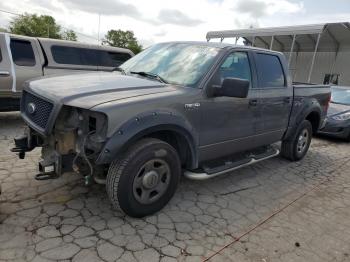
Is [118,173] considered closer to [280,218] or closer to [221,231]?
[221,231]

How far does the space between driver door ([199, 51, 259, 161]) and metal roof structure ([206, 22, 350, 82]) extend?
1534 cm

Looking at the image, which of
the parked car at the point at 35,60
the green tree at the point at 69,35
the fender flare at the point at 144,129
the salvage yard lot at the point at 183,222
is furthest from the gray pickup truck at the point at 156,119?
the green tree at the point at 69,35

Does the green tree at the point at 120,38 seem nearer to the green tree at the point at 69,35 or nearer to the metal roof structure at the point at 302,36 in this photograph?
the green tree at the point at 69,35

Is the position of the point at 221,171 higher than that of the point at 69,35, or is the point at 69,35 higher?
the point at 69,35

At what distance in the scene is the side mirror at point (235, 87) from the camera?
3.50 meters

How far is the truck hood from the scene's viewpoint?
301 cm

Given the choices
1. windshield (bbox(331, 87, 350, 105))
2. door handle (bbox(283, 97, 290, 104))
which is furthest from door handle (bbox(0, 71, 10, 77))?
windshield (bbox(331, 87, 350, 105))

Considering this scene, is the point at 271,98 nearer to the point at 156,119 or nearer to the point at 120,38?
the point at 156,119

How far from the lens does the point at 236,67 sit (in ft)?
14.0

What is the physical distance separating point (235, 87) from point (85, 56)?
6.11 metres

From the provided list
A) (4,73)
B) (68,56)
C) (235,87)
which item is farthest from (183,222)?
(68,56)

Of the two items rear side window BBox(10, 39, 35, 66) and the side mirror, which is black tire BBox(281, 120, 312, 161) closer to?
the side mirror

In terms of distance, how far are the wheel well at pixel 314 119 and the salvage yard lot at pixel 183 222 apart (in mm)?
1719

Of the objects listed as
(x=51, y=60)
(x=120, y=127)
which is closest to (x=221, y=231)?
(x=120, y=127)
